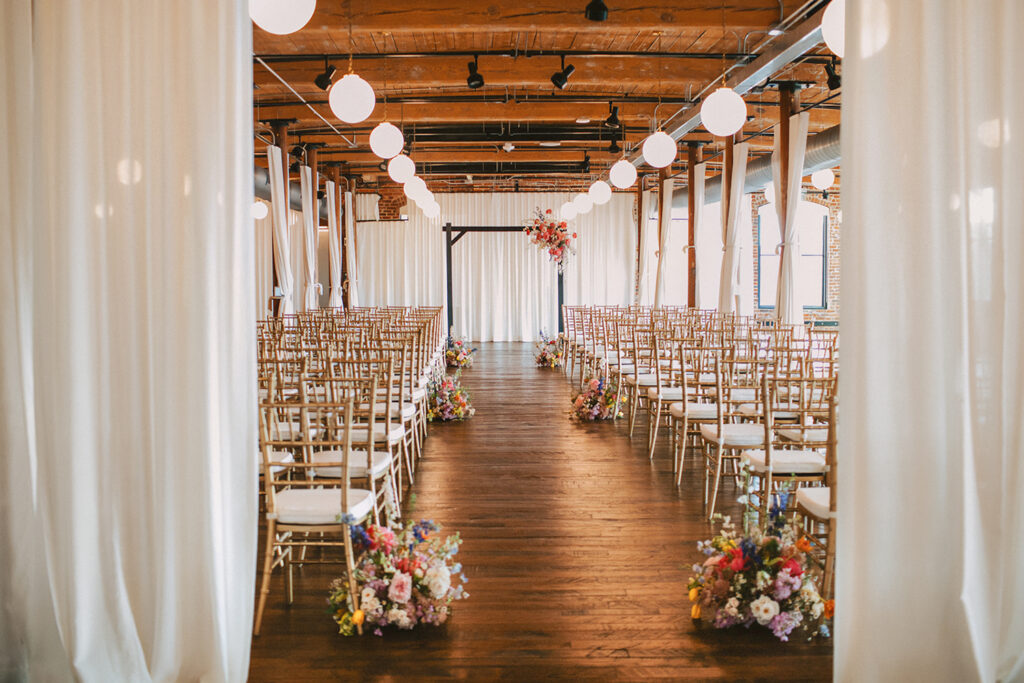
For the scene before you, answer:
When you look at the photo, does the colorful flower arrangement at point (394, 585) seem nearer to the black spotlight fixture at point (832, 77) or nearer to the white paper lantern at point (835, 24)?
the white paper lantern at point (835, 24)

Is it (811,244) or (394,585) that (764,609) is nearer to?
(394,585)

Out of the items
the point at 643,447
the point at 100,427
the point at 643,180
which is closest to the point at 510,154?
the point at 643,180

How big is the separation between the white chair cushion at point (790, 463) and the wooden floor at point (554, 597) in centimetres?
61

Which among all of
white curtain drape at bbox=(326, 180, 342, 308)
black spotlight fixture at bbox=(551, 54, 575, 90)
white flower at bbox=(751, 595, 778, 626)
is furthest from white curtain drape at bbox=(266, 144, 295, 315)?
white flower at bbox=(751, 595, 778, 626)

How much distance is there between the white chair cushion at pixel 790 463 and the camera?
4031mm

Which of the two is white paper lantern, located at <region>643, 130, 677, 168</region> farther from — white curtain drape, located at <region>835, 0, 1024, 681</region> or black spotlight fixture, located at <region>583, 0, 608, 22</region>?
white curtain drape, located at <region>835, 0, 1024, 681</region>

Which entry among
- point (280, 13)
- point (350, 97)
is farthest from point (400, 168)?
point (280, 13)

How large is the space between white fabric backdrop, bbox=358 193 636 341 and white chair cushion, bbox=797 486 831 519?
625 inches

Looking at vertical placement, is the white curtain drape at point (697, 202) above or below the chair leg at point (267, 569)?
above

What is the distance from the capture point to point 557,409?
29.2ft

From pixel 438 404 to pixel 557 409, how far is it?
1.48 metres

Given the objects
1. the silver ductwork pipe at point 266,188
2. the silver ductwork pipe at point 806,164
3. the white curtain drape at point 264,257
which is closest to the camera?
the silver ductwork pipe at point 806,164

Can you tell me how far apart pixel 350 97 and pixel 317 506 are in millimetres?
2979

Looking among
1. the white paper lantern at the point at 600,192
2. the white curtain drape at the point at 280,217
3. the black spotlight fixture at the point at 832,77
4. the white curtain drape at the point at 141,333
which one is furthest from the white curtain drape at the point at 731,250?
the white curtain drape at the point at 141,333
